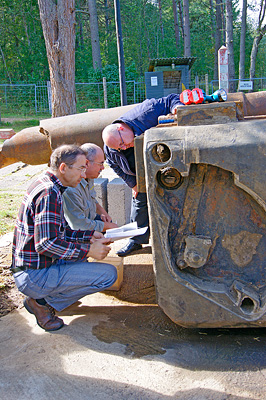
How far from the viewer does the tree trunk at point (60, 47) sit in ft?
23.7

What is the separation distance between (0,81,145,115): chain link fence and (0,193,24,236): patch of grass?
12.2 m

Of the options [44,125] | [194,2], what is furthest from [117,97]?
[194,2]

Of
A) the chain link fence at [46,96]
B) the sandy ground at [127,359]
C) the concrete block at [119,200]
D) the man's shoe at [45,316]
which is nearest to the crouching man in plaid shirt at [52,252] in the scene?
the man's shoe at [45,316]

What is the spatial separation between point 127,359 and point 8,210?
12.7 ft

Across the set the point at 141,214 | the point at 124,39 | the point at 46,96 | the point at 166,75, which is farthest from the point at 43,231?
the point at 124,39

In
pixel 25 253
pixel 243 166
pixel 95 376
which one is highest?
pixel 243 166

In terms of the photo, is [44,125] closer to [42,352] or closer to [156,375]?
[42,352]

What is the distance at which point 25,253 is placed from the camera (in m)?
2.64

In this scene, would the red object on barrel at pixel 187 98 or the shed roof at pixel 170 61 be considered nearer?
the red object on barrel at pixel 187 98

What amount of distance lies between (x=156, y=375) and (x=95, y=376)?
33cm

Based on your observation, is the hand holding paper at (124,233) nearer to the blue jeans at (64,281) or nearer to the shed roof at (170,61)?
the blue jeans at (64,281)

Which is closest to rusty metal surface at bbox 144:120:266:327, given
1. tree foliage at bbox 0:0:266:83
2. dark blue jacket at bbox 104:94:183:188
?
dark blue jacket at bbox 104:94:183:188

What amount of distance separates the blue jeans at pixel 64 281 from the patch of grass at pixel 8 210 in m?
2.28

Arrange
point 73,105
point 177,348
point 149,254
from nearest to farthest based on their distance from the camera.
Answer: point 177,348
point 149,254
point 73,105
